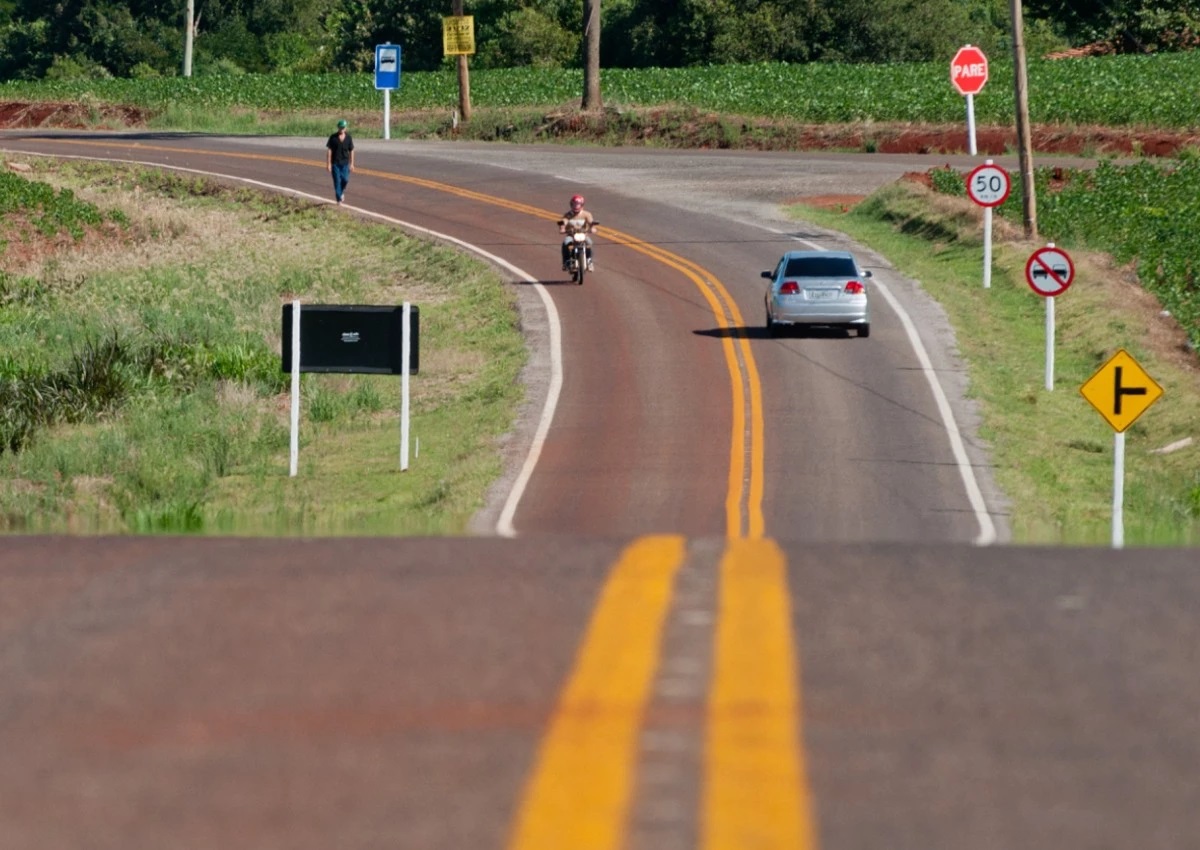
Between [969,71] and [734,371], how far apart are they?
31.4 feet

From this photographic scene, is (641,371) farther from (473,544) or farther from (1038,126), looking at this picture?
(1038,126)

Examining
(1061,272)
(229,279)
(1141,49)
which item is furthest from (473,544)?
(1141,49)

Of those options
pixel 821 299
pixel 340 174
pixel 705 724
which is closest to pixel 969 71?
pixel 821 299

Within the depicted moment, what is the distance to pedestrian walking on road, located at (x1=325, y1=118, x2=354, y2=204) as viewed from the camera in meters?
45.3

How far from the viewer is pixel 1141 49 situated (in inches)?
3120

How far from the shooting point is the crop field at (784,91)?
5919 cm

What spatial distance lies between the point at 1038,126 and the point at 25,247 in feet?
105

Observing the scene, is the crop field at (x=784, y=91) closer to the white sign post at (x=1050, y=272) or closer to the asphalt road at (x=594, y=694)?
the white sign post at (x=1050, y=272)

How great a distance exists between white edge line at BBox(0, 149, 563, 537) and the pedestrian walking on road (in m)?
0.83

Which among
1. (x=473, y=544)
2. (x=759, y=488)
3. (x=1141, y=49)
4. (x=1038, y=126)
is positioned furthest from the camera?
(x=1141, y=49)

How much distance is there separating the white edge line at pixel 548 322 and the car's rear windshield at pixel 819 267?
4464mm

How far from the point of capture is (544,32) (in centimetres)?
9400

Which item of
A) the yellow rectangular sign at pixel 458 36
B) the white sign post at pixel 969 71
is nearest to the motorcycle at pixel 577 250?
the white sign post at pixel 969 71

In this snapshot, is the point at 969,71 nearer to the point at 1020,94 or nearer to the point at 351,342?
the point at 1020,94
